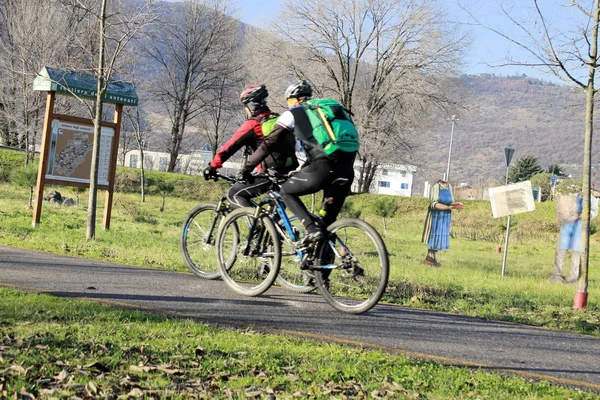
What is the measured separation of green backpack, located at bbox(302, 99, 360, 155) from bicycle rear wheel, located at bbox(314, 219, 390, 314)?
2.24 feet

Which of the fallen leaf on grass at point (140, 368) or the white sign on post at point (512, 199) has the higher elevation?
the white sign on post at point (512, 199)

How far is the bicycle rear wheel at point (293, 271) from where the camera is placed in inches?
297

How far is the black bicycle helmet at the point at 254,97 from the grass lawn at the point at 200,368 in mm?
3266

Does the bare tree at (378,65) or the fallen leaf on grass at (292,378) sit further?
the bare tree at (378,65)

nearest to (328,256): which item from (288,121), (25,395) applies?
(288,121)

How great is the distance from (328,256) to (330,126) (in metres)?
1.22

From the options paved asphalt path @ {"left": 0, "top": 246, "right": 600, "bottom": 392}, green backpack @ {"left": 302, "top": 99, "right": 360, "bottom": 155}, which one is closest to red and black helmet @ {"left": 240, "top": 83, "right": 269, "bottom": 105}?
green backpack @ {"left": 302, "top": 99, "right": 360, "bottom": 155}

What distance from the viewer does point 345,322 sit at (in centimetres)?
667

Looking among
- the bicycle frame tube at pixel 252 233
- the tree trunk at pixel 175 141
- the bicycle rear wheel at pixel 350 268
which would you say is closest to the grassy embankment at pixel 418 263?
the bicycle rear wheel at pixel 350 268

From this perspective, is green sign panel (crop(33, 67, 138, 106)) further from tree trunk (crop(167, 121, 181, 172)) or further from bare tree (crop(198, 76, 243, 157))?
bare tree (crop(198, 76, 243, 157))

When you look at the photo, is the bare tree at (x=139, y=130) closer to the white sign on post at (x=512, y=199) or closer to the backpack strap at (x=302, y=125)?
the white sign on post at (x=512, y=199)

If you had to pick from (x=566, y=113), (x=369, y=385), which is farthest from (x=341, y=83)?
(x=369, y=385)

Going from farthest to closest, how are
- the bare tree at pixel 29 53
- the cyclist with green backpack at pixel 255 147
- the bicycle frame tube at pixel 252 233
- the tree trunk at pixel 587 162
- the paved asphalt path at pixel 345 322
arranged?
1. the bare tree at pixel 29 53
2. the tree trunk at pixel 587 162
3. the cyclist with green backpack at pixel 255 147
4. the bicycle frame tube at pixel 252 233
5. the paved asphalt path at pixel 345 322

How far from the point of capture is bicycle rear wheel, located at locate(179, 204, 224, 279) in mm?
8906
